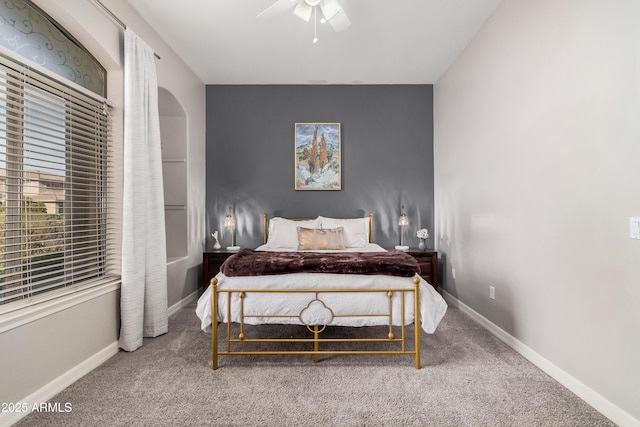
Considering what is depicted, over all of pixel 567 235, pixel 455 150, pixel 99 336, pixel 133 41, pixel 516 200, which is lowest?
pixel 99 336

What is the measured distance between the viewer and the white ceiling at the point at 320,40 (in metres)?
2.87

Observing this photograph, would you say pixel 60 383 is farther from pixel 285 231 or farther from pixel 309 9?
pixel 309 9

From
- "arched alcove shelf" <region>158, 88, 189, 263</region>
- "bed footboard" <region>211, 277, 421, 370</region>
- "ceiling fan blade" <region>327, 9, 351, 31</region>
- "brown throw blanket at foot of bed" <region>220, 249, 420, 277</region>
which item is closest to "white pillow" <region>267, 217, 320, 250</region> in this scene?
"arched alcove shelf" <region>158, 88, 189, 263</region>

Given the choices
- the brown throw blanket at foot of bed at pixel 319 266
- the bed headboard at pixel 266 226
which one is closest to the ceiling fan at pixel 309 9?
the brown throw blanket at foot of bed at pixel 319 266

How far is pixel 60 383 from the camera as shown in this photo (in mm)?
2043

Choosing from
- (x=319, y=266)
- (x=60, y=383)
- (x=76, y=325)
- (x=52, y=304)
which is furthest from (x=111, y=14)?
(x=60, y=383)

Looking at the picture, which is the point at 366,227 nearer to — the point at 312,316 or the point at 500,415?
the point at 312,316

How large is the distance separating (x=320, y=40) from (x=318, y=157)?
157 cm

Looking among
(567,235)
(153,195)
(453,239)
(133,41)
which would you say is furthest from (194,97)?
(567,235)

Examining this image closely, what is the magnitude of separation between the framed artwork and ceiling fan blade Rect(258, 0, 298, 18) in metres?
2.12

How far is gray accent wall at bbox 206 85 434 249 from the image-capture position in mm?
4609

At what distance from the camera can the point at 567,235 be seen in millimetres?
2088

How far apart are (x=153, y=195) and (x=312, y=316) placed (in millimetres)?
1752

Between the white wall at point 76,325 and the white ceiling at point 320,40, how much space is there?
366mm
